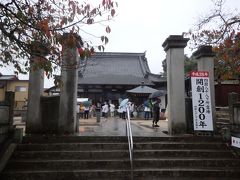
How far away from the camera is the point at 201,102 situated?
33.3 feet

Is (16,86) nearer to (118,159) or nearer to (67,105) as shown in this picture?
(67,105)

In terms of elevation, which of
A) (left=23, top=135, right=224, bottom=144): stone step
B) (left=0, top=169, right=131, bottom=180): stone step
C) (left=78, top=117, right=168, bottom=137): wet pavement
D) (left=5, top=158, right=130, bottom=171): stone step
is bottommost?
(left=0, top=169, right=131, bottom=180): stone step

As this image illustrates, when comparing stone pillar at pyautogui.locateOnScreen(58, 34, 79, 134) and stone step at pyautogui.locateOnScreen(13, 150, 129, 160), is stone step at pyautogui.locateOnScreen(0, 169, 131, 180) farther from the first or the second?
stone pillar at pyautogui.locateOnScreen(58, 34, 79, 134)

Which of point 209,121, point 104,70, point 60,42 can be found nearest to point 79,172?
point 60,42

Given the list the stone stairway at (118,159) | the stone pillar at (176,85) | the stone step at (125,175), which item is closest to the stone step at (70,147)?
the stone stairway at (118,159)

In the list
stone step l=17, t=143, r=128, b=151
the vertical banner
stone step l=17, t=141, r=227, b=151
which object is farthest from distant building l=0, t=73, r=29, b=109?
the vertical banner

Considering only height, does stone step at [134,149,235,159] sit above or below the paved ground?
below

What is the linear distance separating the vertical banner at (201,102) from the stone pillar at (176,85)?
21.4 inches

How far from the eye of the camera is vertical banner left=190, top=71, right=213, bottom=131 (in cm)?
998

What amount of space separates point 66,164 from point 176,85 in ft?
16.4

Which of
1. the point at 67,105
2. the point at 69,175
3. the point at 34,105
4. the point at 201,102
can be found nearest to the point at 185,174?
the point at 69,175

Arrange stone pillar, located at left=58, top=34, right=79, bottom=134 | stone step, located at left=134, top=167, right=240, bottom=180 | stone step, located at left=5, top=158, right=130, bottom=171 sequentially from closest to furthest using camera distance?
1. stone step, located at left=134, top=167, right=240, bottom=180
2. stone step, located at left=5, top=158, right=130, bottom=171
3. stone pillar, located at left=58, top=34, right=79, bottom=134

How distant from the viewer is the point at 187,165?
802 cm

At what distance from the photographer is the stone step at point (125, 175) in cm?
732
